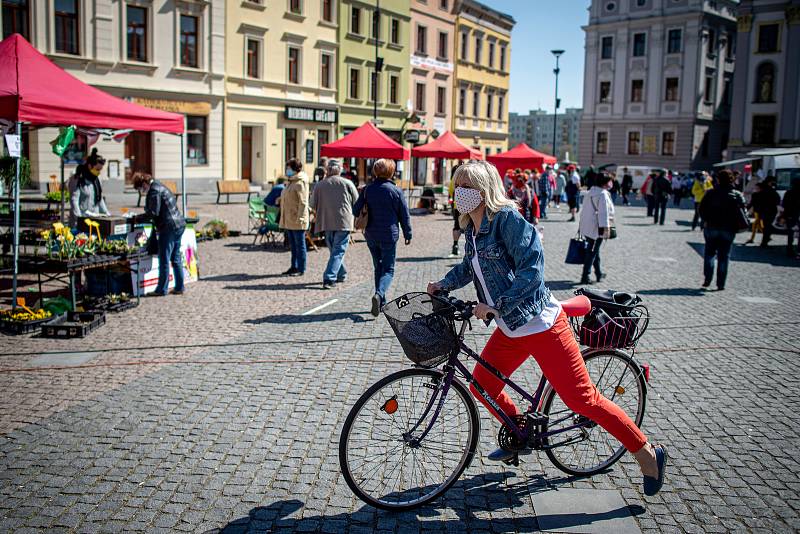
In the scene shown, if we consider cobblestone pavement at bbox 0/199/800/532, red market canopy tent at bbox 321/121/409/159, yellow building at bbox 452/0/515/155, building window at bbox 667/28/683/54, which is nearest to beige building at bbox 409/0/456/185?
yellow building at bbox 452/0/515/155

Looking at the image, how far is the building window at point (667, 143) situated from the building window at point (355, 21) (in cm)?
3294

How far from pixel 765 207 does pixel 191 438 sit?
17.5m

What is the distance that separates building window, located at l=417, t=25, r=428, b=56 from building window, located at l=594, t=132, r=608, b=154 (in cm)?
2433

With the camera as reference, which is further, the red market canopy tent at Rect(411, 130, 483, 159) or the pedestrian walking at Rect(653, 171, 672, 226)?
the red market canopy tent at Rect(411, 130, 483, 159)

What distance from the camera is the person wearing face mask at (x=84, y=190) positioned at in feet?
39.5

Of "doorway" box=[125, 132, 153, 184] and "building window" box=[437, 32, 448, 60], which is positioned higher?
"building window" box=[437, 32, 448, 60]

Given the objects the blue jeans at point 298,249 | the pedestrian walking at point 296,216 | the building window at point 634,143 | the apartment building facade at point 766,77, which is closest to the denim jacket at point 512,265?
the pedestrian walking at point 296,216

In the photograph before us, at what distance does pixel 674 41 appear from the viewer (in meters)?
62.9

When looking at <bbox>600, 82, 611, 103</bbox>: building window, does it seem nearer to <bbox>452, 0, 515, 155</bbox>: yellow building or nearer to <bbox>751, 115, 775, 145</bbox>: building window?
<bbox>452, 0, 515, 155</bbox>: yellow building

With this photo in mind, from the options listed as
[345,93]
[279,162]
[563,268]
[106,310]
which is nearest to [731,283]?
[563,268]

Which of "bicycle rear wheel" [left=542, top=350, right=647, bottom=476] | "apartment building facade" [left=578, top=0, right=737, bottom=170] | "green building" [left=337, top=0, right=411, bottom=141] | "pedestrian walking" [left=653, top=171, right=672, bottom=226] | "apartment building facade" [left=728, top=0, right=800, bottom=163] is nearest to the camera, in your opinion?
"bicycle rear wheel" [left=542, top=350, right=647, bottom=476]

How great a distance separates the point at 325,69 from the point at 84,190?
97.5 ft

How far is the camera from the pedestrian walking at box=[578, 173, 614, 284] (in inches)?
444

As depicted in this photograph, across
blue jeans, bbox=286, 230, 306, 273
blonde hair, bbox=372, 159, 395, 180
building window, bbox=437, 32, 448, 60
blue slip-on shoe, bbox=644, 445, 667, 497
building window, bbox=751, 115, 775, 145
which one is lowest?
blue slip-on shoe, bbox=644, 445, 667, 497
